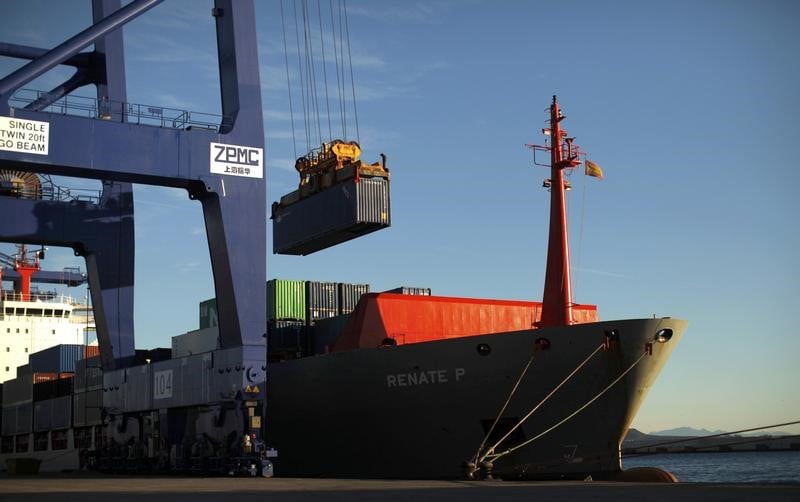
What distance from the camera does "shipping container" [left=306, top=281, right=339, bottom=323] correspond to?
29703 mm

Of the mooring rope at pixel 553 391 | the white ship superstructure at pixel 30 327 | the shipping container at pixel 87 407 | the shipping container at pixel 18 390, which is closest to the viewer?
the mooring rope at pixel 553 391

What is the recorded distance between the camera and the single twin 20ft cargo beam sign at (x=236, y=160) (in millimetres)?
25453

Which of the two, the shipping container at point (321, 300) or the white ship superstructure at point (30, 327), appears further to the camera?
the white ship superstructure at point (30, 327)

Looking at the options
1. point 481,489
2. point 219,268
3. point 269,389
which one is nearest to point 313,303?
point 269,389

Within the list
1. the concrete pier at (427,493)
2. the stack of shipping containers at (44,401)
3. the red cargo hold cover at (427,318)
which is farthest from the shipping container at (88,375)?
the concrete pier at (427,493)

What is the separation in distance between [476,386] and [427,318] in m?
4.24

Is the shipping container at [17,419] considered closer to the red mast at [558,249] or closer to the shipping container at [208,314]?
the shipping container at [208,314]

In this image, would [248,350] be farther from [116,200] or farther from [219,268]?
[116,200]

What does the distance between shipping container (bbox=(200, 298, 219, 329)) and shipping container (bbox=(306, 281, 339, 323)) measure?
3649 mm

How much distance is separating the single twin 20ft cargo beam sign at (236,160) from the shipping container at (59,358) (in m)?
17.9

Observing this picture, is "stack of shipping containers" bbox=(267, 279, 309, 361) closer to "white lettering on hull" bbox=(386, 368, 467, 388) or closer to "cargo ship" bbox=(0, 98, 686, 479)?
"cargo ship" bbox=(0, 98, 686, 479)

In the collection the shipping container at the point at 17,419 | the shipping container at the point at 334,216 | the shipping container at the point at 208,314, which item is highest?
the shipping container at the point at 334,216

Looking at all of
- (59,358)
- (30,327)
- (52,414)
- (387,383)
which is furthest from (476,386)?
(30,327)

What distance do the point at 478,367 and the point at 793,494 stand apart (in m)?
9.92
